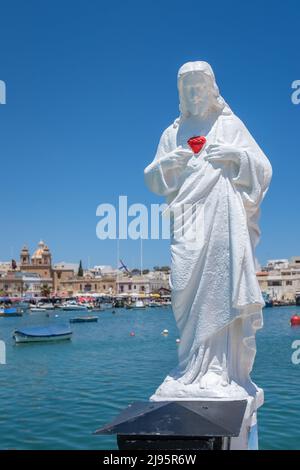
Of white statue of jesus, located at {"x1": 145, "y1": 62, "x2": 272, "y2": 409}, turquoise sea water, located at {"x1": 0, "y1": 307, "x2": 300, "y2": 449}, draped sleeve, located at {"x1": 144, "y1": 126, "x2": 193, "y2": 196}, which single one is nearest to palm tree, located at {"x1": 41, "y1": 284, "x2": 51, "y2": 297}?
turquoise sea water, located at {"x1": 0, "y1": 307, "x2": 300, "y2": 449}

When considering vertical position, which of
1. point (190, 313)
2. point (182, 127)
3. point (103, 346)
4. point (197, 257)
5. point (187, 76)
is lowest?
point (103, 346)

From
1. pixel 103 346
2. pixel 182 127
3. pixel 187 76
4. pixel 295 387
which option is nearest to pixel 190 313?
pixel 182 127

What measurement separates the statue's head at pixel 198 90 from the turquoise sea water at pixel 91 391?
434 centimetres

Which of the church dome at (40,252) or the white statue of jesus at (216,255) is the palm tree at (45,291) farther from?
the white statue of jesus at (216,255)

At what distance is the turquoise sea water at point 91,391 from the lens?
8000 millimetres

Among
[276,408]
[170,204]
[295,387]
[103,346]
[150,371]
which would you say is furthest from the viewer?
[103,346]

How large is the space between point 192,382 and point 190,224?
131 centimetres

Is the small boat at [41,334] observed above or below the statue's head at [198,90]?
below

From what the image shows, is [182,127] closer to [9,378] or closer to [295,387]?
[295,387]

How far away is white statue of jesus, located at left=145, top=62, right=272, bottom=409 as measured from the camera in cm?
469

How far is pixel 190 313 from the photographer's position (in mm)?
4859

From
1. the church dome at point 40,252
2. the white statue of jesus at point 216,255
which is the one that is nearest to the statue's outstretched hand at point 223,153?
the white statue of jesus at point 216,255

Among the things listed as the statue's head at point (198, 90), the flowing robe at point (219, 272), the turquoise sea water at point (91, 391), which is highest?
the statue's head at point (198, 90)

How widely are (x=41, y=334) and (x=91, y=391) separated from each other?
703 inches
